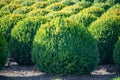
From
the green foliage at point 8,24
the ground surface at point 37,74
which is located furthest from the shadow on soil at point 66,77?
the green foliage at point 8,24

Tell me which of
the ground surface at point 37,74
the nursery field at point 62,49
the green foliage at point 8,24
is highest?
the green foliage at point 8,24

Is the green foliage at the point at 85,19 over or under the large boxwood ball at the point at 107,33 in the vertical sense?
over

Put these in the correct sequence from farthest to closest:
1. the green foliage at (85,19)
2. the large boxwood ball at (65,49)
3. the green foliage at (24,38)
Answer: the green foliage at (85,19) < the green foliage at (24,38) < the large boxwood ball at (65,49)

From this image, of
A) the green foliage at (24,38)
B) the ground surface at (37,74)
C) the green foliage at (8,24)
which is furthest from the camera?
the green foliage at (8,24)

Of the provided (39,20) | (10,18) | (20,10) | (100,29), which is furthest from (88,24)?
(20,10)

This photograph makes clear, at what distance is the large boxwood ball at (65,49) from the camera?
7.07 meters

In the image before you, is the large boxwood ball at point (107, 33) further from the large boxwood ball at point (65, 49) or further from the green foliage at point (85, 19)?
the large boxwood ball at point (65, 49)

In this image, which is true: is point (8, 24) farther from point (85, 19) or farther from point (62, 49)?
point (62, 49)

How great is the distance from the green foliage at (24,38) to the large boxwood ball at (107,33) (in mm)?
1635

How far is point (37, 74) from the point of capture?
794 centimetres

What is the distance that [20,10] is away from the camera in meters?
14.5

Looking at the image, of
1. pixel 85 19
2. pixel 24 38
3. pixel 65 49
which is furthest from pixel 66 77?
pixel 85 19

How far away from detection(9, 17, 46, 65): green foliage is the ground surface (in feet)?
1.20

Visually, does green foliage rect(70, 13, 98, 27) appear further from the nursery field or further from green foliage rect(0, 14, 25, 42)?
green foliage rect(0, 14, 25, 42)
